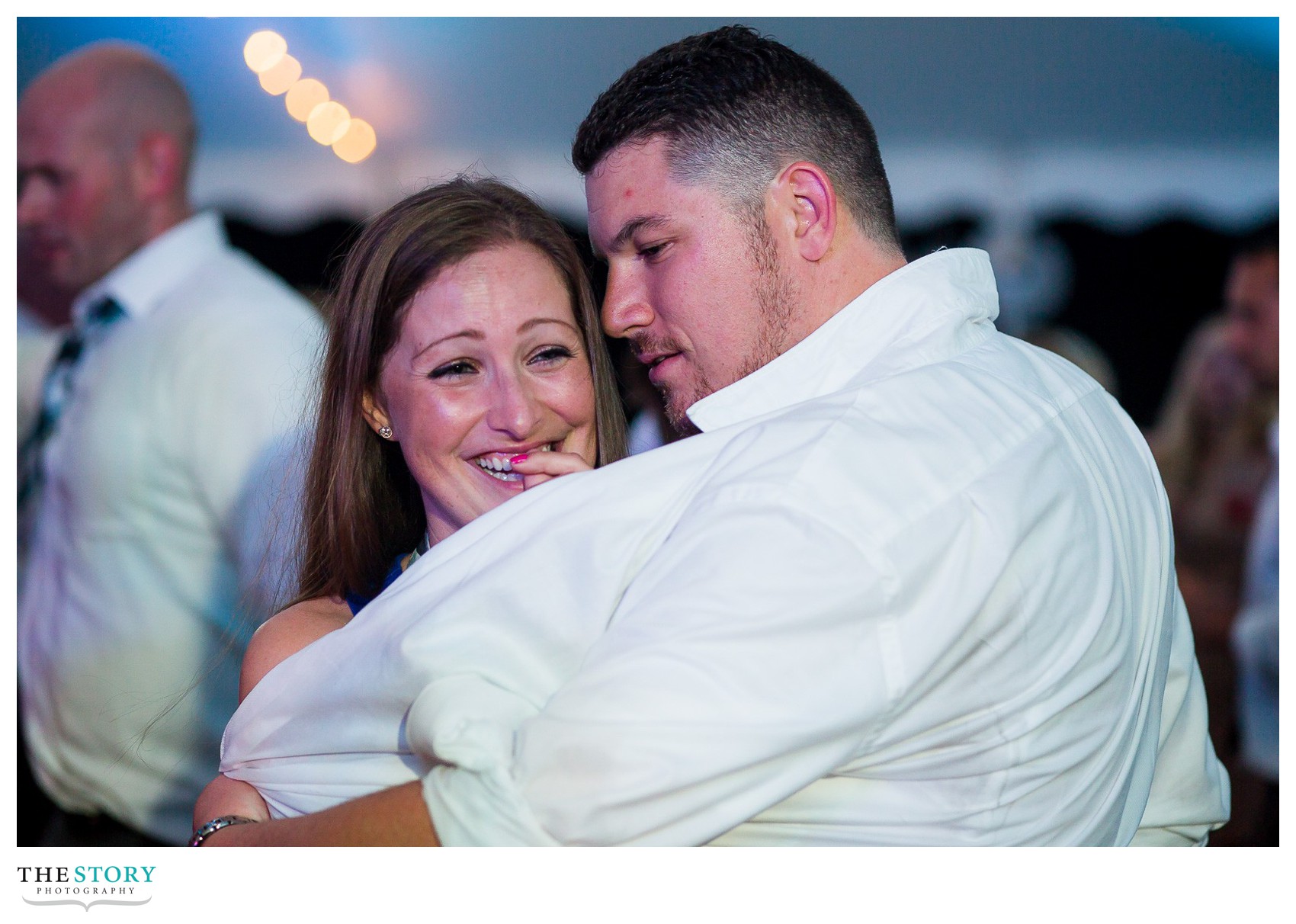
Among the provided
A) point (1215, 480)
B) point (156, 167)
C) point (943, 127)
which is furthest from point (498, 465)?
point (1215, 480)

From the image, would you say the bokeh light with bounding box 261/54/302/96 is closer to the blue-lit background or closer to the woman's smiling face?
the blue-lit background

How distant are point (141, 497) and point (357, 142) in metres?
1.70

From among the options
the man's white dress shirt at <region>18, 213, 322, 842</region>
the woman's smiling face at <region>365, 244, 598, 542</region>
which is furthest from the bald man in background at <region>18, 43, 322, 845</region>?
the woman's smiling face at <region>365, 244, 598, 542</region>

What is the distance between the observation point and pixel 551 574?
A: 1305 millimetres

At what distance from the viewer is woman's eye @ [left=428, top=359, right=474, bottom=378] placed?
176 centimetres

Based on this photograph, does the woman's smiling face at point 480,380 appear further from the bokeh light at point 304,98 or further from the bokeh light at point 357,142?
the bokeh light at point 357,142

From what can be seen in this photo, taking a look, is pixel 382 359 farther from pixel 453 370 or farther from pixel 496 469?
pixel 496 469

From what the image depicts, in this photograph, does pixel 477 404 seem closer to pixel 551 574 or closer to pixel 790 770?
pixel 551 574

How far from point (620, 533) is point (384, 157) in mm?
3074

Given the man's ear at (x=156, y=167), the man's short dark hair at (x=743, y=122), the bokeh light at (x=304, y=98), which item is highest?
the bokeh light at (x=304, y=98)

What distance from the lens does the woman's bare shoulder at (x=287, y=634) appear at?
5.60 ft

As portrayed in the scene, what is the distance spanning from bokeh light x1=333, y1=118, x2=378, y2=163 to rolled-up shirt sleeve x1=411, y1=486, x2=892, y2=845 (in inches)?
121

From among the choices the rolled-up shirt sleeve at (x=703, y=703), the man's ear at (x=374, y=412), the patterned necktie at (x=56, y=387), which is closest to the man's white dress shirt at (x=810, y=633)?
the rolled-up shirt sleeve at (x=703, y=703)

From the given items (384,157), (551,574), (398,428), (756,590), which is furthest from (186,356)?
(756,590)
